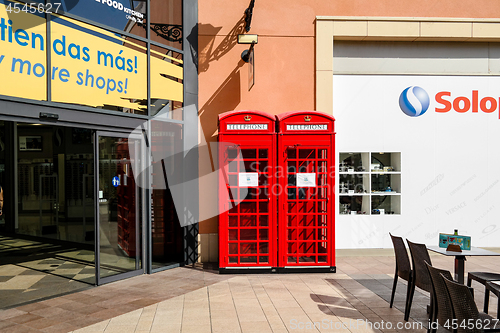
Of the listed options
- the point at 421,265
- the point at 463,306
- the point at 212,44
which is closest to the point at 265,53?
the point at 212,44

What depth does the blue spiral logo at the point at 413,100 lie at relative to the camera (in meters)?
8.82

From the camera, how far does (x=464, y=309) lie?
324cm

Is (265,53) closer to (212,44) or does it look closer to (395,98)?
(212,44)

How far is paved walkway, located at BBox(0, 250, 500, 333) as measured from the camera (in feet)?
15.8

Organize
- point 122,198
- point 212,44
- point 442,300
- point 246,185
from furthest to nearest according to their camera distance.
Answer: point 212,44, point 122,198, point 246,185, point 442,300

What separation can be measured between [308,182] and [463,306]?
4157 millimetres

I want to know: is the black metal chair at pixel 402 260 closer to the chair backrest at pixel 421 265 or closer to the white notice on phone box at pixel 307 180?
the chair backrest at pixel 421 265

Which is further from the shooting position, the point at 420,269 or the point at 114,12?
the point at 114,12

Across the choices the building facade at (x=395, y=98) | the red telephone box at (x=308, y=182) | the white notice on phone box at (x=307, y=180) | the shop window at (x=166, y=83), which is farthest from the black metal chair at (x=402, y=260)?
the shop window at (x=166, y=83)

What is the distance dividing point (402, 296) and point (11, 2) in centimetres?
658

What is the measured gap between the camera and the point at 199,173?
8219mm

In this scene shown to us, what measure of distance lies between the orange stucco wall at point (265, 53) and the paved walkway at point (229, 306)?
201cm

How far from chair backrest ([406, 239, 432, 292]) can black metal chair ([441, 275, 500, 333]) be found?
138 cm

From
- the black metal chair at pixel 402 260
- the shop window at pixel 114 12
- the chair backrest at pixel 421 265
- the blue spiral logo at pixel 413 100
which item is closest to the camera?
the chair backrest at pixel 421 265
